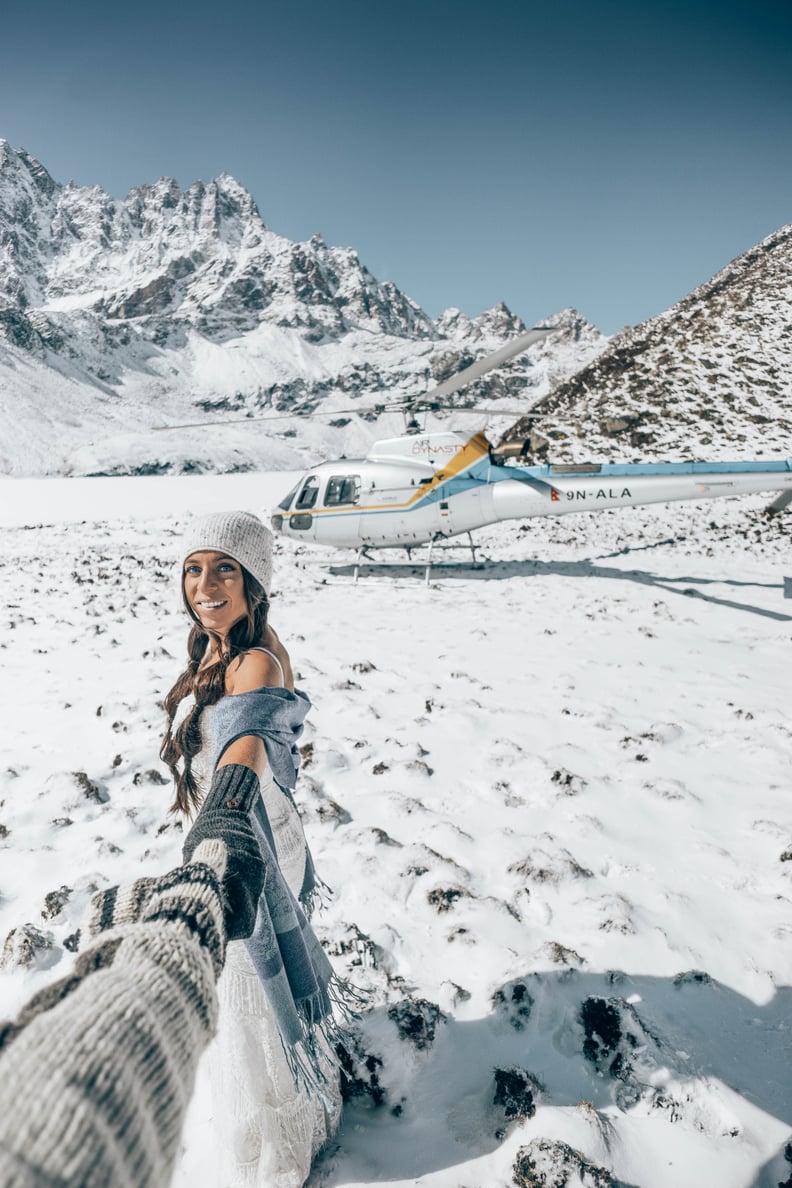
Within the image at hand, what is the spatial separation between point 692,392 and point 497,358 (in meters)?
23.0

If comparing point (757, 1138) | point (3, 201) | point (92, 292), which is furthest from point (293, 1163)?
point (3, 201)

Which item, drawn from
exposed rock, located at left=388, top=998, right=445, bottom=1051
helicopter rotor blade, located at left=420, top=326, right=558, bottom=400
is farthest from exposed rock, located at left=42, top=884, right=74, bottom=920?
helicopter rotor blade, located at left=420, top=326, right=558, bottom=400

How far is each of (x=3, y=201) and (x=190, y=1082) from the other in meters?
256

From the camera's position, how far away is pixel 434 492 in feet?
36.9

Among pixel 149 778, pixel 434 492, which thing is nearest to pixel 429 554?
pixel 434 492

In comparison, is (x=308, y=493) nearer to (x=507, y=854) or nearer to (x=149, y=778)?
(x=149, y=778)

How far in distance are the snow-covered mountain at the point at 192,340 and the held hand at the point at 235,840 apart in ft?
194

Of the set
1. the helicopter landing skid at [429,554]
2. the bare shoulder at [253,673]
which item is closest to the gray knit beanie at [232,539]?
the bare shoulder at [253,673]

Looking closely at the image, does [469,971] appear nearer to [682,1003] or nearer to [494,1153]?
[494,1153]

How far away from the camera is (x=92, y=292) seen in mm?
164125

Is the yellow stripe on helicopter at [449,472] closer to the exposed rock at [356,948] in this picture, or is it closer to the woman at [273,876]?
the exposed rock at [356,948]

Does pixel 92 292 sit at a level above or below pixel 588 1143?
above

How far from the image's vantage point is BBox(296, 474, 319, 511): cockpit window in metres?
11.6

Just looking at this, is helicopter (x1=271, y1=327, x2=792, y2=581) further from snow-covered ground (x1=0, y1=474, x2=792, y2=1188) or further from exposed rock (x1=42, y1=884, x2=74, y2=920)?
exposed rock (x1=42, y1=884, x2=74, y2=920)
